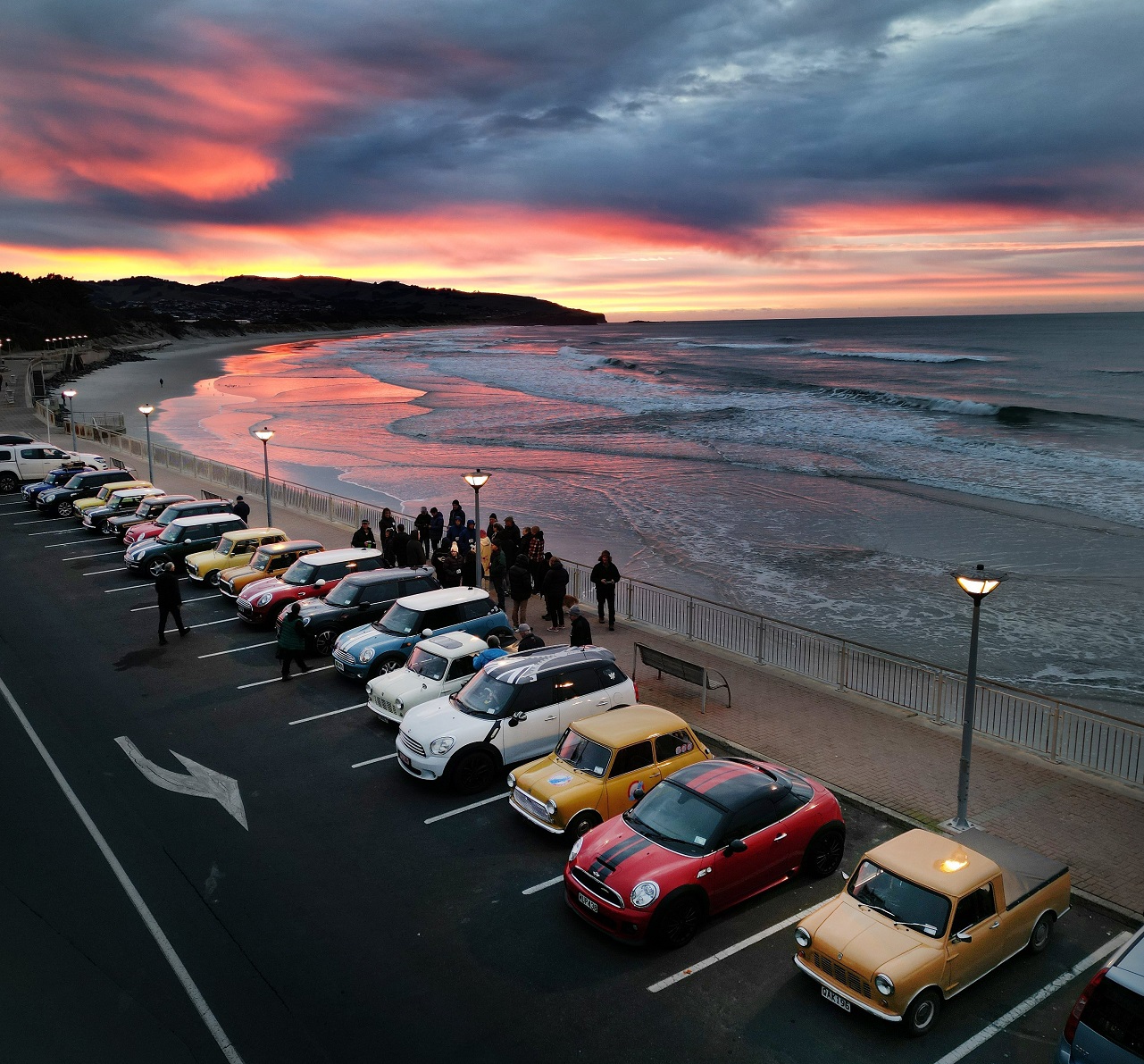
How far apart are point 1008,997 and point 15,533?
92.9ft

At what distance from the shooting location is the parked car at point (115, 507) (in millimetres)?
26750

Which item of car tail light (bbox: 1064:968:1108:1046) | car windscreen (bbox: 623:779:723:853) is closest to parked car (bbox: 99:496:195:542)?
car windscreen (bbox: 623:779:723:853)

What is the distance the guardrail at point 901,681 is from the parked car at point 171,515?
9.95m

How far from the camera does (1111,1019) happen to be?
6.32 meters

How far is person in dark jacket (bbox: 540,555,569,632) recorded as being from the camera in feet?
60.7

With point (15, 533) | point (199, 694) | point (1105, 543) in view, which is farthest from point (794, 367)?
point (199, 694)

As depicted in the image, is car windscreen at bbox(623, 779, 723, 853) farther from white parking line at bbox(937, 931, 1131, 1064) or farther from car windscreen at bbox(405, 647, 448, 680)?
car windscreen at bbox(405, 647, 448, 680)

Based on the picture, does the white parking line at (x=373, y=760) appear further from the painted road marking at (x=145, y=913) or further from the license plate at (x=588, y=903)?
the license plate at (x=588, y=903)

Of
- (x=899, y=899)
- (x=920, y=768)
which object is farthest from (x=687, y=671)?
(x=899, y=899)

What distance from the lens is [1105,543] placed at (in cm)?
2739

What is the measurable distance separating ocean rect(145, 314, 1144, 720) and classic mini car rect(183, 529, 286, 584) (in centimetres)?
829

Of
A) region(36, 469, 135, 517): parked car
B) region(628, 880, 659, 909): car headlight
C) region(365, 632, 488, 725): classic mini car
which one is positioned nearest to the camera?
region(628, 880, 659, 909): car headlight

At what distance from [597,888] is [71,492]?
26937mm

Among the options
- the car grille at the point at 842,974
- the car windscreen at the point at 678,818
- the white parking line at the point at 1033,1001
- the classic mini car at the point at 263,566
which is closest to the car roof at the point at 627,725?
the car windscreen at the point at 678,818
